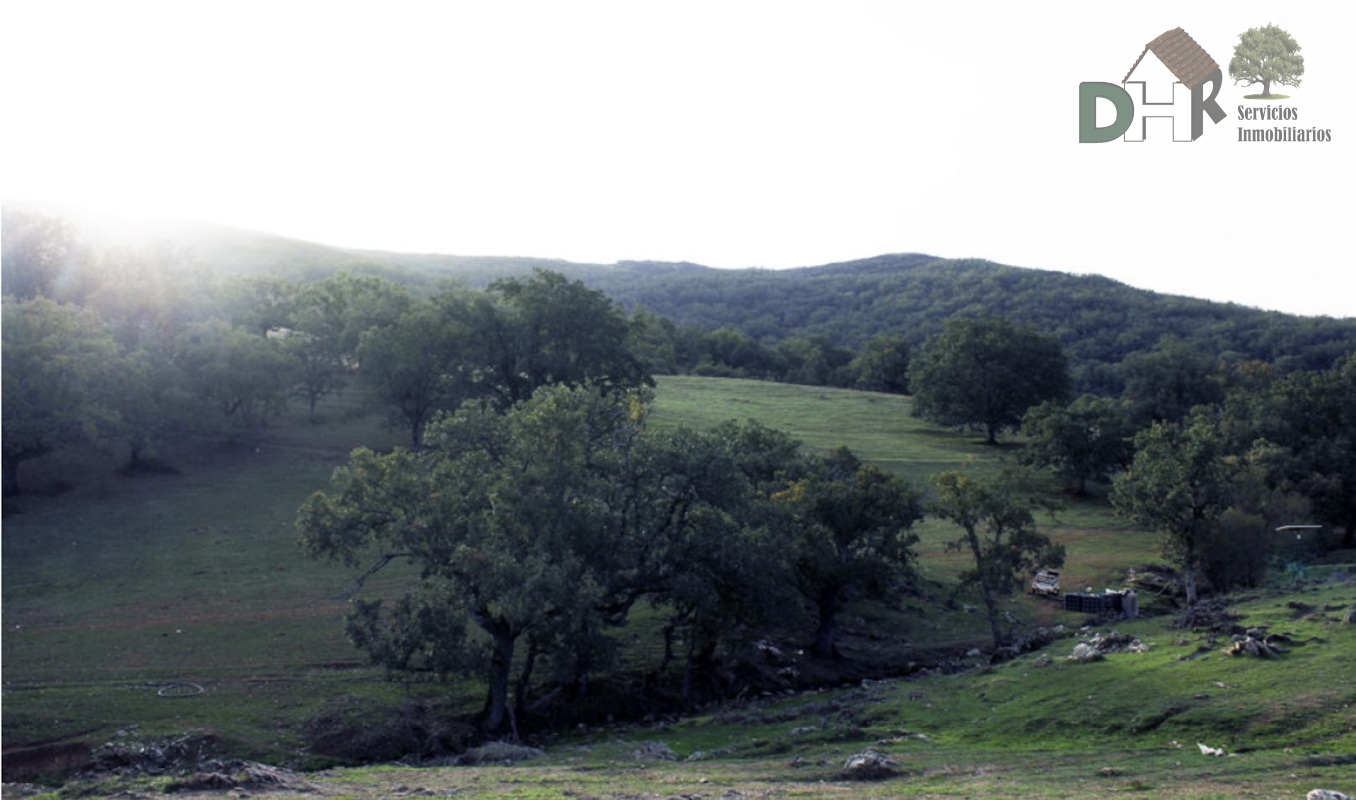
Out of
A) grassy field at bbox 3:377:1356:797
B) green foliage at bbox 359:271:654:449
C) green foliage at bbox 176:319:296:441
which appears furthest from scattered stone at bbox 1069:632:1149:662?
green foliage at bbox 176:319:296:441

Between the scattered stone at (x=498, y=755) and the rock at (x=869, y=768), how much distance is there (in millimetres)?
8329

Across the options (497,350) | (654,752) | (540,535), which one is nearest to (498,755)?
(654,752)

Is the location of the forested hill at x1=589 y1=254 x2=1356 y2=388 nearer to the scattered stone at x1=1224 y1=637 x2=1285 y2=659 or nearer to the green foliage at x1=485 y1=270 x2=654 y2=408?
the green foliage at x1=485 y1=270 x2=654 y2=408

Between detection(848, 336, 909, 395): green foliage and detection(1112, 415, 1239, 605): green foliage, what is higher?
detection(848, 336, 909, 395): green foliage

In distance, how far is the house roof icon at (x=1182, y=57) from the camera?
46062 millimetres

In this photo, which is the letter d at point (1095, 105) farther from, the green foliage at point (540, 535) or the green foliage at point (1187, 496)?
the green foliage at point (540, 535)

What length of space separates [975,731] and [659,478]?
1276 cm

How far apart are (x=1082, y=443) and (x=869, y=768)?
49.8 metres

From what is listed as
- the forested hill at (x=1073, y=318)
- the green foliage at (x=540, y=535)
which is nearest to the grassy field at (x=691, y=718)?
the green foliage at (x=540, y=535)

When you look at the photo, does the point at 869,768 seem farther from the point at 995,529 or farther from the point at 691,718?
the point at 995,529

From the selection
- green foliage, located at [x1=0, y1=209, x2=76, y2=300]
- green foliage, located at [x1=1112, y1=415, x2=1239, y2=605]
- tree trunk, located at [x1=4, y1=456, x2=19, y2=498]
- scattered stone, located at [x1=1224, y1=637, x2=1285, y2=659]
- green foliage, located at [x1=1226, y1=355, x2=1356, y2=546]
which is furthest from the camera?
green foliage, located at [x1=0, y1=209, x2=76, y2=300]

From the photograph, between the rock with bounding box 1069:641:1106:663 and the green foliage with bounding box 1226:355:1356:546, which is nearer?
the rock with bounding box 1069:641:1106:663

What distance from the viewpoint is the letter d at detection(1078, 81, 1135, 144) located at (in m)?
47.0

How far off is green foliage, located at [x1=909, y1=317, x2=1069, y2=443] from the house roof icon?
121 ft
